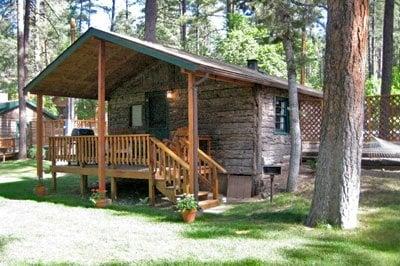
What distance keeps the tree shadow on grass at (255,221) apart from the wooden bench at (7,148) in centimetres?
1536

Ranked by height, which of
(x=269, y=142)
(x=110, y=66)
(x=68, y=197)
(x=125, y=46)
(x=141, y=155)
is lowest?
(x=68, y=197)

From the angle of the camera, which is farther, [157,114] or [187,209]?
[157,114]

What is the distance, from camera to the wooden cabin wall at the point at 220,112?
10875mm

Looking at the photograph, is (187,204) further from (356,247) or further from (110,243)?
(356,247)

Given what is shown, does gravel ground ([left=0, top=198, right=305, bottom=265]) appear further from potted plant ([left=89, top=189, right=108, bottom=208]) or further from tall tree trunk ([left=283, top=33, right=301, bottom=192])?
tall tree trunk ([left=283, top=33, right=301, bottom=192])

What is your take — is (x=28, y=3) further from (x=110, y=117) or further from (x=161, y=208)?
(x=161, y=208)

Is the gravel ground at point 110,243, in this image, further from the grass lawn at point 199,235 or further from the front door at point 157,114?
the front door at point 157,114

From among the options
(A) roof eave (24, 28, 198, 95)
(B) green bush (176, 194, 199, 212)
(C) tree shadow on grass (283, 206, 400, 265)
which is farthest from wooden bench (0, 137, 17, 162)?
(C) tree shadow on grass (283, 206, 400, 265)

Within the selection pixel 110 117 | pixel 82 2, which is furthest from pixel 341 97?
pixel 82 2

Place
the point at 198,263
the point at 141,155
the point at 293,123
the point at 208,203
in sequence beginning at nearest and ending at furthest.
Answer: the point at 198,263 < the point at 208,203 < the point at 141,155 < the point at 293,123

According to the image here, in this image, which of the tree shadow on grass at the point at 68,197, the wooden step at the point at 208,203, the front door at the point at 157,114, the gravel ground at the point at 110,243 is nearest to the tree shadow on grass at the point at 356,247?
the gravel ground at the point at 110,243

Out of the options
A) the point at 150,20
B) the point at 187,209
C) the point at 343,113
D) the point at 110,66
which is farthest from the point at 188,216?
the point at 150,20

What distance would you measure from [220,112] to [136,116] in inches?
113

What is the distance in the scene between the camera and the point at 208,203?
30.0 feet
